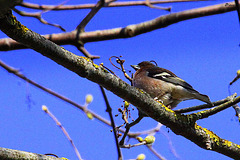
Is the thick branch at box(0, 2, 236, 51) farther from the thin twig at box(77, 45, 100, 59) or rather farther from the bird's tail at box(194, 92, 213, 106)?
the bird's tail at box(194, 92, 213, 106)

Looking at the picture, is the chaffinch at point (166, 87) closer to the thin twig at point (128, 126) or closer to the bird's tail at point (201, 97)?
the bird's tail at point (201, 97)

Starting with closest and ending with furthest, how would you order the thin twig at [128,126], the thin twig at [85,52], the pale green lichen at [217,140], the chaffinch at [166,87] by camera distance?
the thin twig at [85,52] < the thin twig at [128,126] < the pale green lichen at [217,140] < the chaffinch at [166,87]

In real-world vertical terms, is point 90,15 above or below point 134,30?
above

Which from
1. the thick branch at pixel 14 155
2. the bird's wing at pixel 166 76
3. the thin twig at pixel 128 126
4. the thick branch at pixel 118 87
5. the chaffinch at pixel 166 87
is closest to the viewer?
the thick branch at pixel 118 87

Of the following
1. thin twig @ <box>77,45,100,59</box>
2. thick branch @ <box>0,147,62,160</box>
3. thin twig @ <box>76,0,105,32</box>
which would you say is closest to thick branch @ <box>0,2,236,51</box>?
thin twig @ <box>76,0,105,32</box>

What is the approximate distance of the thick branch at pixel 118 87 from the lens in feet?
9.32

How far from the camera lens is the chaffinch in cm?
558

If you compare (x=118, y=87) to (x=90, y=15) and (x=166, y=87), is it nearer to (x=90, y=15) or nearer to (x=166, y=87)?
(x=90, y=15)

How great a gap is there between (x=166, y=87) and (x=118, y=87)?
266 centimetres

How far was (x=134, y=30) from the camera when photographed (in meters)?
2.99

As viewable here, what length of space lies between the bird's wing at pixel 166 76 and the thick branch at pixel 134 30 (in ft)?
9.22

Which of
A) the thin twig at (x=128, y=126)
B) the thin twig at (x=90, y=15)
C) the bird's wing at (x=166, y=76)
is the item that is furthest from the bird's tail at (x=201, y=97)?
the thin twig at (x=90, y=15)

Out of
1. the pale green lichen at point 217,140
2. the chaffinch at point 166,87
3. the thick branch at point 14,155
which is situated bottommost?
the thick branch at point 14,155

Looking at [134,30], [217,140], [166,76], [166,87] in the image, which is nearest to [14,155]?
[134,30]
